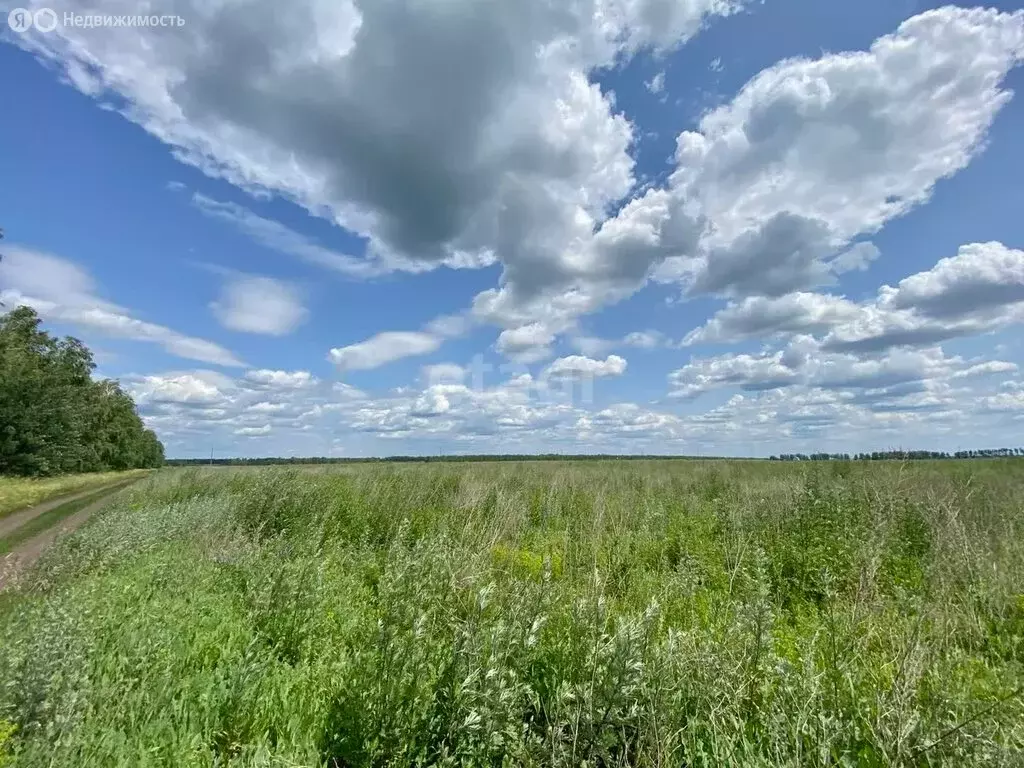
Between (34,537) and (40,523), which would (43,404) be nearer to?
(40,523)

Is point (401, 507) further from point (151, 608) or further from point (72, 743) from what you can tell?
point (72, 743)

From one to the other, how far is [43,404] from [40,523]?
23136mm

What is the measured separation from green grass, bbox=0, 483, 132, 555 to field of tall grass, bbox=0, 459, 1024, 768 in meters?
6.10

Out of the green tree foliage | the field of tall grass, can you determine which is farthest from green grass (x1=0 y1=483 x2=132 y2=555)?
the green tree foliage

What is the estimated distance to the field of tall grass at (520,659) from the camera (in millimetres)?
2977

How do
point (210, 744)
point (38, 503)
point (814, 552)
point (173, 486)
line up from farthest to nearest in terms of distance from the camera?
point (38, 503), point (173, 486), point (814, 552), point (210, 744)

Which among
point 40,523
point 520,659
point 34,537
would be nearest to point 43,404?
point 40,523

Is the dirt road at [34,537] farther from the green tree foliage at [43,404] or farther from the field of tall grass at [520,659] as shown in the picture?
the green tree foliage at [43,404]

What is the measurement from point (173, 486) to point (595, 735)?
64.3 ft

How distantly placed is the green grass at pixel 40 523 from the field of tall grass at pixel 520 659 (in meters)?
6.10

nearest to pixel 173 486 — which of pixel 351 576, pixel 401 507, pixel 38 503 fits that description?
pixel 38 503

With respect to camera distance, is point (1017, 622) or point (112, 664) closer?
point (112, 664)

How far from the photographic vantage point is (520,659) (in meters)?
3.50

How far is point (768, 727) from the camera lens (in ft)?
10.00
